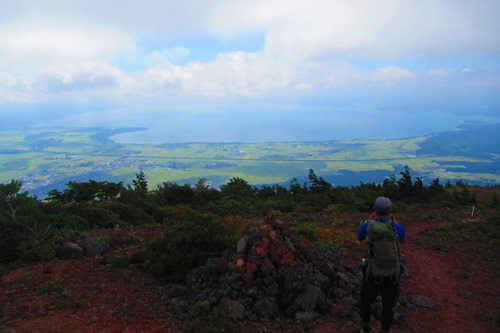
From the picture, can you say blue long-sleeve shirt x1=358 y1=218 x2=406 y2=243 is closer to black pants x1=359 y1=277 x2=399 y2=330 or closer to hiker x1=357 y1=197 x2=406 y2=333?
hiker x1=357 y1=197 x2=406 y2=333

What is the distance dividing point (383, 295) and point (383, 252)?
722 millimetres

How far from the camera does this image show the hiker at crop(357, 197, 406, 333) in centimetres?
437

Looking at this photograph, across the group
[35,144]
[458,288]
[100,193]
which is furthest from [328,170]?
[35,144]

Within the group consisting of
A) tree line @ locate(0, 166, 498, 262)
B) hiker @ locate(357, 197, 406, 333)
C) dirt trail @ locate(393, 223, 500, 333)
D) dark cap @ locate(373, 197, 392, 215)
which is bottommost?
dirt trail @ locate(393, 223, 500, 333)

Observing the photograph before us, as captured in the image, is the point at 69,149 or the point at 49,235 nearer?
the point at 49,235

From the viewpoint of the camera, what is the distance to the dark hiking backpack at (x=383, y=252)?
4348 millimetres

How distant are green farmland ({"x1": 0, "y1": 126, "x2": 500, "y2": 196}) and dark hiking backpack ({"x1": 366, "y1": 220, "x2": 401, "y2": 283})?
1599 inches

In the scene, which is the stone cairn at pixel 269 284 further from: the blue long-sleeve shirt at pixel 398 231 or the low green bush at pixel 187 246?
the blue long-sleeve shirt at pixel 398 231

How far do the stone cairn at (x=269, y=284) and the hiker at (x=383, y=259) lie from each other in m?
1.09

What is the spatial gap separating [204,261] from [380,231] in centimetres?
374

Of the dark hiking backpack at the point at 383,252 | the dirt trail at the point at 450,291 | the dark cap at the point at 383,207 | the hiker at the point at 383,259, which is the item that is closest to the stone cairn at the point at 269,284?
the hiker at the point at 383,259

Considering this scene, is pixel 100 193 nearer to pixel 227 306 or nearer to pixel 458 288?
pixel 227 306

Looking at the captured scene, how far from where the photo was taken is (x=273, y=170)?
6231cm

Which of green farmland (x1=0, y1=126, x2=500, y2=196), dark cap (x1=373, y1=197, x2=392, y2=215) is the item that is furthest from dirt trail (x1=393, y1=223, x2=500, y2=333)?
green farmland (x1=0, y1=126, x2=500, y2=196)
